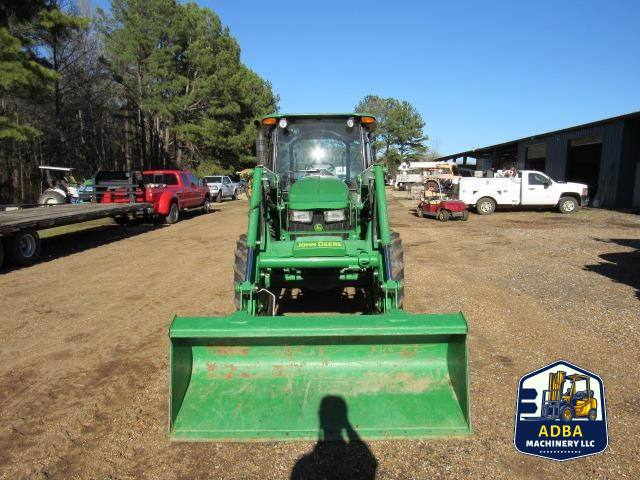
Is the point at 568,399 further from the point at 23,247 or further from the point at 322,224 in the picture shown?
the point at 23,247

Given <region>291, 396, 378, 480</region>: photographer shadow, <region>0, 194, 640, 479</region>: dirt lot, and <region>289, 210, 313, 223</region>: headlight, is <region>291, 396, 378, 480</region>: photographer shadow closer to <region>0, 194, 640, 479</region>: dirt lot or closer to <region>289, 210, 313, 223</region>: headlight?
<region>0, 194, 640, 479</region>: dirt lot

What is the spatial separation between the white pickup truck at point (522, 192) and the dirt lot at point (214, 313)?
8489 mm

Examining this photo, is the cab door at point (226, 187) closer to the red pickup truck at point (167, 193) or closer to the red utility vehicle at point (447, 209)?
the red pickup truck at point (167, 193)

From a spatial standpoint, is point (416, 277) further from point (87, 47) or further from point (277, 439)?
point (87, 47)

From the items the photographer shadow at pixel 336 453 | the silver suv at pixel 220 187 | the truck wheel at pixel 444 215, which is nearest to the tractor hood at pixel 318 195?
the photographer shadow at pixel 336 453

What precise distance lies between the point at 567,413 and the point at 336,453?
1477 millimetres

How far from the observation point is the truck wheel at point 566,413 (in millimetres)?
2906

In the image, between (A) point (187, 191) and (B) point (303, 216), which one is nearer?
(B) point (303, 216)

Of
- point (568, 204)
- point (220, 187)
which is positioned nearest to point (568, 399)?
point (568, 204)

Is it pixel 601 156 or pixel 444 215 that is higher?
pixel 601 156

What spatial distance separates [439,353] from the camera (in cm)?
342

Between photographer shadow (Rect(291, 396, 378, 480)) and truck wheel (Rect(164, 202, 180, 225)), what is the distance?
15.3 meters

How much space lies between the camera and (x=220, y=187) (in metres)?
29.1

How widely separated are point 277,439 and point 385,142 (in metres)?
61.6
